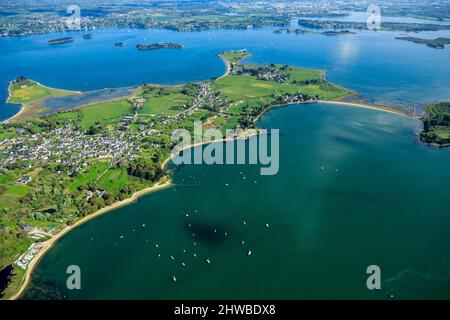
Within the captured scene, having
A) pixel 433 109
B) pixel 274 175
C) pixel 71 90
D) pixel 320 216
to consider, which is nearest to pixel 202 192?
pixel 274 175

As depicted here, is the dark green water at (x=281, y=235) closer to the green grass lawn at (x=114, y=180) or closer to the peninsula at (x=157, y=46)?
the green grass lawn at (x=114, y=180)

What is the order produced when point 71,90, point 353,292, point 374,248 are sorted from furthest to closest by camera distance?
point 71,90, point 374,248, point 353,292

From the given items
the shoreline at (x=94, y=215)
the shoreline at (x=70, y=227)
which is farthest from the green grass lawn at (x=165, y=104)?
the shoreline at (x=70, y=227)

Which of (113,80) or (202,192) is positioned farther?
(113,80)

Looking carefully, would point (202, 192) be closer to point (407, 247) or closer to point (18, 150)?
point (407, 247)

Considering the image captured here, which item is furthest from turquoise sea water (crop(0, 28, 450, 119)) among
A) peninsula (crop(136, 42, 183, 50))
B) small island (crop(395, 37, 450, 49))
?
small island (crop(395, 37, 450, 49))

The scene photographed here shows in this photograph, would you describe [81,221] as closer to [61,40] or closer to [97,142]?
[97,142]
